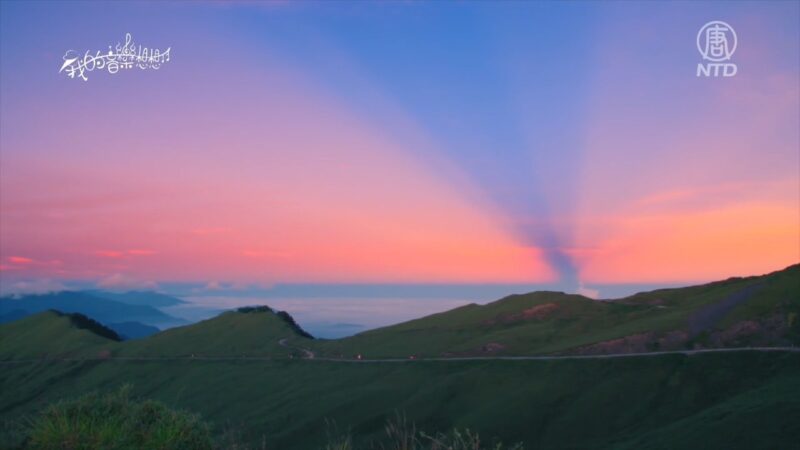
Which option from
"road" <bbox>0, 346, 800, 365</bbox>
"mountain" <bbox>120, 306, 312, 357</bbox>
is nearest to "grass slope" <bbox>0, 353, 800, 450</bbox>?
"road" <bbox>0, 346, 800, 365</bbox>

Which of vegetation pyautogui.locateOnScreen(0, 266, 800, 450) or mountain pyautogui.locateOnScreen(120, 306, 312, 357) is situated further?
mountain pyautogui.locateOnScreen(120, 306, 312, 357)

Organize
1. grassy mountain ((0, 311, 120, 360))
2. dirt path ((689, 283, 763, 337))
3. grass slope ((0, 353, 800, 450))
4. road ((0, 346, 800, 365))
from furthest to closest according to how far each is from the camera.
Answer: grassy mountain ((0, 311, 120, 360))
dirt path ((689, 283, 763, 337))
road ((0, 346, 800, 365))
grass slope ((0, 353, 800, 450))


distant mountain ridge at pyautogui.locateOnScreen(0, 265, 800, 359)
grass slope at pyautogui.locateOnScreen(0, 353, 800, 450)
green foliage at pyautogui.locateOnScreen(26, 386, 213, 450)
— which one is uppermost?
distant mountain ridge at pyautogui.locateOnScreen(0, 265, 800, 359)

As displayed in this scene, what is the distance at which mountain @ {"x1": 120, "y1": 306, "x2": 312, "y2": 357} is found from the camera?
132 m

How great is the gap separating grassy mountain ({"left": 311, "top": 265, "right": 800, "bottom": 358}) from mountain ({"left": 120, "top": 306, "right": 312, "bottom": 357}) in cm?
1226

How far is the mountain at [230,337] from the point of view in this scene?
13155 centimetres

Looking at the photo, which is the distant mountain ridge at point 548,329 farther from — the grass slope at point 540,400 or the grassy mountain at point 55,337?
the grass slope at point 540,400

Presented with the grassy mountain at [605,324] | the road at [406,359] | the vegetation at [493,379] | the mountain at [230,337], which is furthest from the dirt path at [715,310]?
the mountain at [230,337]

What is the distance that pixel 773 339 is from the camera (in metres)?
66.9

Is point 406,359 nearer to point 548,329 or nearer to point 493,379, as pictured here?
point 548,329

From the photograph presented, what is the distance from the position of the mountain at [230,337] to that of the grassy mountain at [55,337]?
30.5 feet

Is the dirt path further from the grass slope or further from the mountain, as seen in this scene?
the mountain

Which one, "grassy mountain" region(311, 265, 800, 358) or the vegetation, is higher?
"grassy mountain" region(311, 265, 800, 358)

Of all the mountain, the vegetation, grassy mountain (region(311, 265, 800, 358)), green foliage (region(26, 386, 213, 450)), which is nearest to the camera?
green foliage (region(26, 386, 213, 450))
